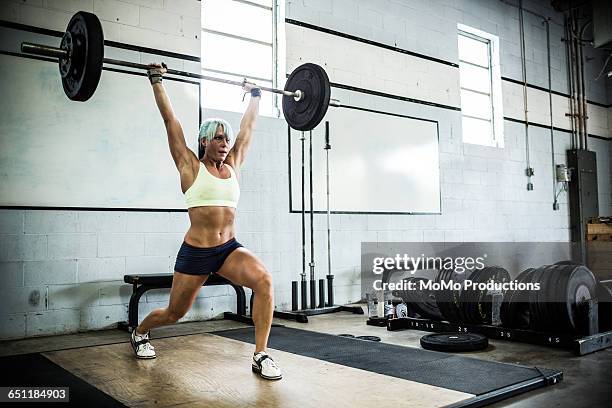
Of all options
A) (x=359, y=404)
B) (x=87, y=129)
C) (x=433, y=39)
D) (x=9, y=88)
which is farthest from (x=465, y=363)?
(x=433, y=39)

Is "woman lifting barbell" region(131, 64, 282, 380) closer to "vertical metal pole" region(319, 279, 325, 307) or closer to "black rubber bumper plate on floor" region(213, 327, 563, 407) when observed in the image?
"black rubber bumper plate on floor" region(213, 327, 563, 407)

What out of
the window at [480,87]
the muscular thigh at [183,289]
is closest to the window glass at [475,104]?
the window at [480,87]

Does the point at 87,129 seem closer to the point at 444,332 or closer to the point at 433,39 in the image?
the point at 444,332

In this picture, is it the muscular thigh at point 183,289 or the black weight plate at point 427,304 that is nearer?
the muscular thigh at point 183,289

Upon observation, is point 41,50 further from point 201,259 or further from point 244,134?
point 201,259

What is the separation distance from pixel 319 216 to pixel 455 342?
235cm

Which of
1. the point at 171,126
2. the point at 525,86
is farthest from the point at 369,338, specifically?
the point at 525,86

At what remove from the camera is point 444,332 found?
153 inches

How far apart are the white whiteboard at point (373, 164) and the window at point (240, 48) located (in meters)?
0.64

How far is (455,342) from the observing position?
3.32 meters

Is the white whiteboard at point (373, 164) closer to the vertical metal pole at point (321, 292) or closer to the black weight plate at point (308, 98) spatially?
the vertical metal pole at point (321, 292)

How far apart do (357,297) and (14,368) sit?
3.51 meters

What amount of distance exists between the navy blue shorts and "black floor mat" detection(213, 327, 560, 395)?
2.73ft

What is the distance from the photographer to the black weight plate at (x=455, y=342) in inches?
130
